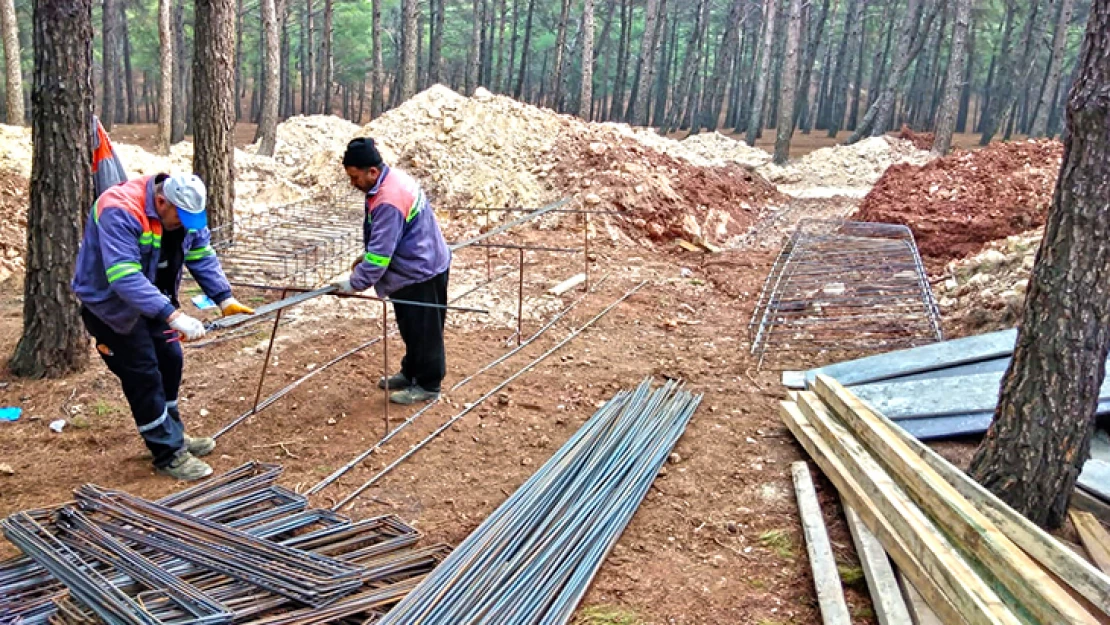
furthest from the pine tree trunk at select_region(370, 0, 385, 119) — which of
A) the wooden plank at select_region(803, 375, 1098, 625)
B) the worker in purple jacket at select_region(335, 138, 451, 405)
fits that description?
the wooden plank at select_region(803, 375, 1098, 625)

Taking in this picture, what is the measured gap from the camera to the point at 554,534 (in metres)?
4.00

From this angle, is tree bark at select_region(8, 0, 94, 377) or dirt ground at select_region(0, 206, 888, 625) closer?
dirt ground at select_region(0, 206, 888, 625)

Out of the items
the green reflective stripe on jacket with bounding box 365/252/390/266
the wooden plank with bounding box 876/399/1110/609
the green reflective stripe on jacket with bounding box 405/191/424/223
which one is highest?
the green reflective stripe on jacket with bounding box 405/191/424/223

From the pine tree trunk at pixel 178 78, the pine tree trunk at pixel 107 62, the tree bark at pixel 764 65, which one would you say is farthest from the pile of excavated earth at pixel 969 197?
the pine tree trunk at pixel 107 62

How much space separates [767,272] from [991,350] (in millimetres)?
5126

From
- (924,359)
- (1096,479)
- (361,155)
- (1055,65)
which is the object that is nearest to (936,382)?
(924,359)

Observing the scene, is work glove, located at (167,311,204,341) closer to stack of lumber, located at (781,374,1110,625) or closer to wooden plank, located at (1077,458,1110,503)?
stack of lumber, located at (781,374,1110,625)

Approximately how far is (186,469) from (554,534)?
2.14m

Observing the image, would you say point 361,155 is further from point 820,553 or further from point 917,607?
point 917,607

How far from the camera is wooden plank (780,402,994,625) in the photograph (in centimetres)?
310

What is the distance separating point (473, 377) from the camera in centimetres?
647

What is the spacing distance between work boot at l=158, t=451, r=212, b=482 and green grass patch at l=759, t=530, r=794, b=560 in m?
3.09

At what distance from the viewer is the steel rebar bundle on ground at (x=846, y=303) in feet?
25.1

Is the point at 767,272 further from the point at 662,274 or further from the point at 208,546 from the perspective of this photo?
the point at 208,546
